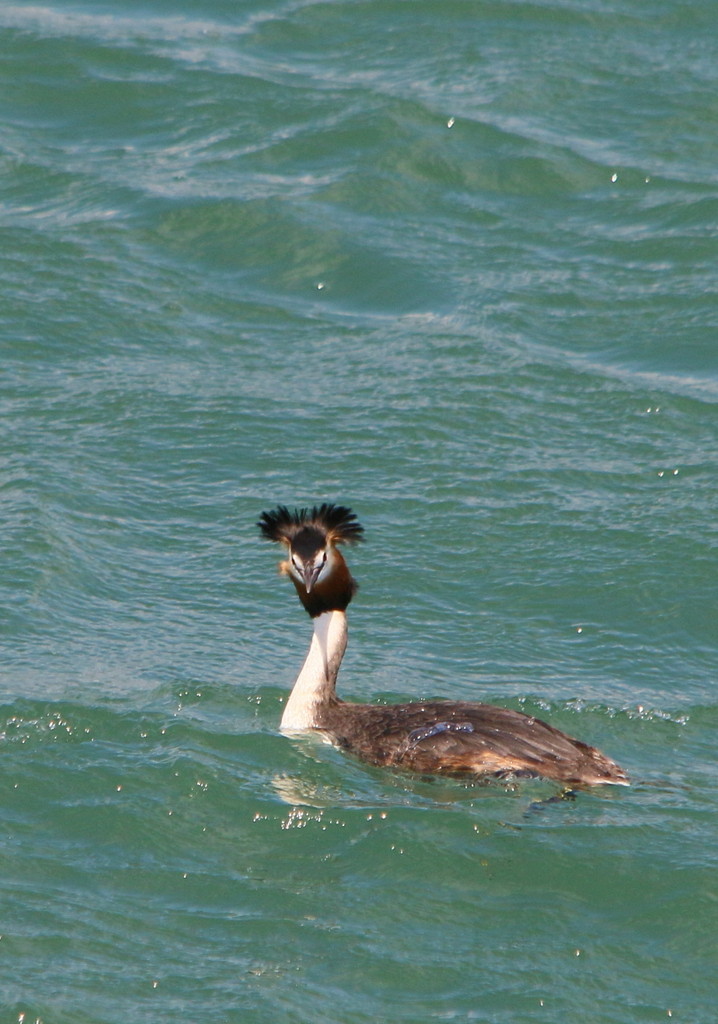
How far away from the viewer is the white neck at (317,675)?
9.30m

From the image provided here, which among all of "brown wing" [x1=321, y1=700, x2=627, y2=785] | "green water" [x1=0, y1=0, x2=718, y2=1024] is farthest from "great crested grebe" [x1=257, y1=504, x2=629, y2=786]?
"green water" [x1=0, y1=0, x2=718, y2=1024]

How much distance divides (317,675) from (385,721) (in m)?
0.63

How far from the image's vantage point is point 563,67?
18656mm

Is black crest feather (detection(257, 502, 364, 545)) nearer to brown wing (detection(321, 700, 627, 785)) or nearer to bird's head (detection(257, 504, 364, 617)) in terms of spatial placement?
bird's head (detection(257, 504, 364, 617))

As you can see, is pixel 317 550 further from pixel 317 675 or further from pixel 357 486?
pixel 357 486

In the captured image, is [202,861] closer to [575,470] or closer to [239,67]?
[575,470]

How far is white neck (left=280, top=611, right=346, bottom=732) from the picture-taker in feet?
30.5

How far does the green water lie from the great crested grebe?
0.14 metres

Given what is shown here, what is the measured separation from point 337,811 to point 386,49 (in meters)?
13.0

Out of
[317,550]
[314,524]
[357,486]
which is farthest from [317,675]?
[357,486]

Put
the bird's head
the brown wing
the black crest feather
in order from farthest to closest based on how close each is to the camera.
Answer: the black crest feather, the bird's head, the brown wing

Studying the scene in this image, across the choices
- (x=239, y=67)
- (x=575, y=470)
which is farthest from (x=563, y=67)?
(x=575, y=470)

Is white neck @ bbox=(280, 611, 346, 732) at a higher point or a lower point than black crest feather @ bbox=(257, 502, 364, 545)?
lower

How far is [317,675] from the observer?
31.0 ft
